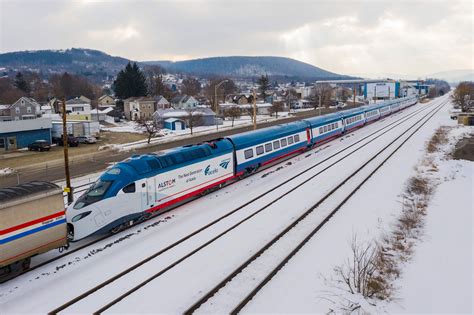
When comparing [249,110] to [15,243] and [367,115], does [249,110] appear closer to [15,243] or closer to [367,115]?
[367,115]

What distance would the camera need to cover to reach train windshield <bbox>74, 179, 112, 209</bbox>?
18.1 metres

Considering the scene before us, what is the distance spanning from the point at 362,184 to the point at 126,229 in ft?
56.6

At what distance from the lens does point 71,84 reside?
542 ft

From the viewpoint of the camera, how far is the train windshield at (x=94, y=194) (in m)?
18.1

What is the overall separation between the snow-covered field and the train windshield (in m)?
2.19

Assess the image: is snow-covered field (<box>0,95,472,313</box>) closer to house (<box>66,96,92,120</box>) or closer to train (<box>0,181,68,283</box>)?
train (<box>0,181,68,283</box>)

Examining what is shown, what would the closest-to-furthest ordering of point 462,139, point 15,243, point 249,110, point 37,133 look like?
point 15,243, point 462,139, point 37,133, point 249,110

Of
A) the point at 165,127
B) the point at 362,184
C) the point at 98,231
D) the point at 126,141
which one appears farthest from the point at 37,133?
the point at 362,184

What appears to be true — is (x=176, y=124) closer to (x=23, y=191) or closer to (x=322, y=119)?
(x=322, y=119)

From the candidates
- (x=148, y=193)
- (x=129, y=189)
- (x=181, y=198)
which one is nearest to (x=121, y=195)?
(x=129, y=189)

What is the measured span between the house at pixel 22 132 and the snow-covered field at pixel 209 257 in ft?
136

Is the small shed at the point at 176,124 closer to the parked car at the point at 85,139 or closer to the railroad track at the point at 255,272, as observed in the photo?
the parked car at the point at 85,139

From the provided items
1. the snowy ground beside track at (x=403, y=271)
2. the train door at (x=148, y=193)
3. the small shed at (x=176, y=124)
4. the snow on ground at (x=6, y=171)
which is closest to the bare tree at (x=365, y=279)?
the snowy ground beside track at (x=403, y=271)

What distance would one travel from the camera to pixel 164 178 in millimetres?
21453
